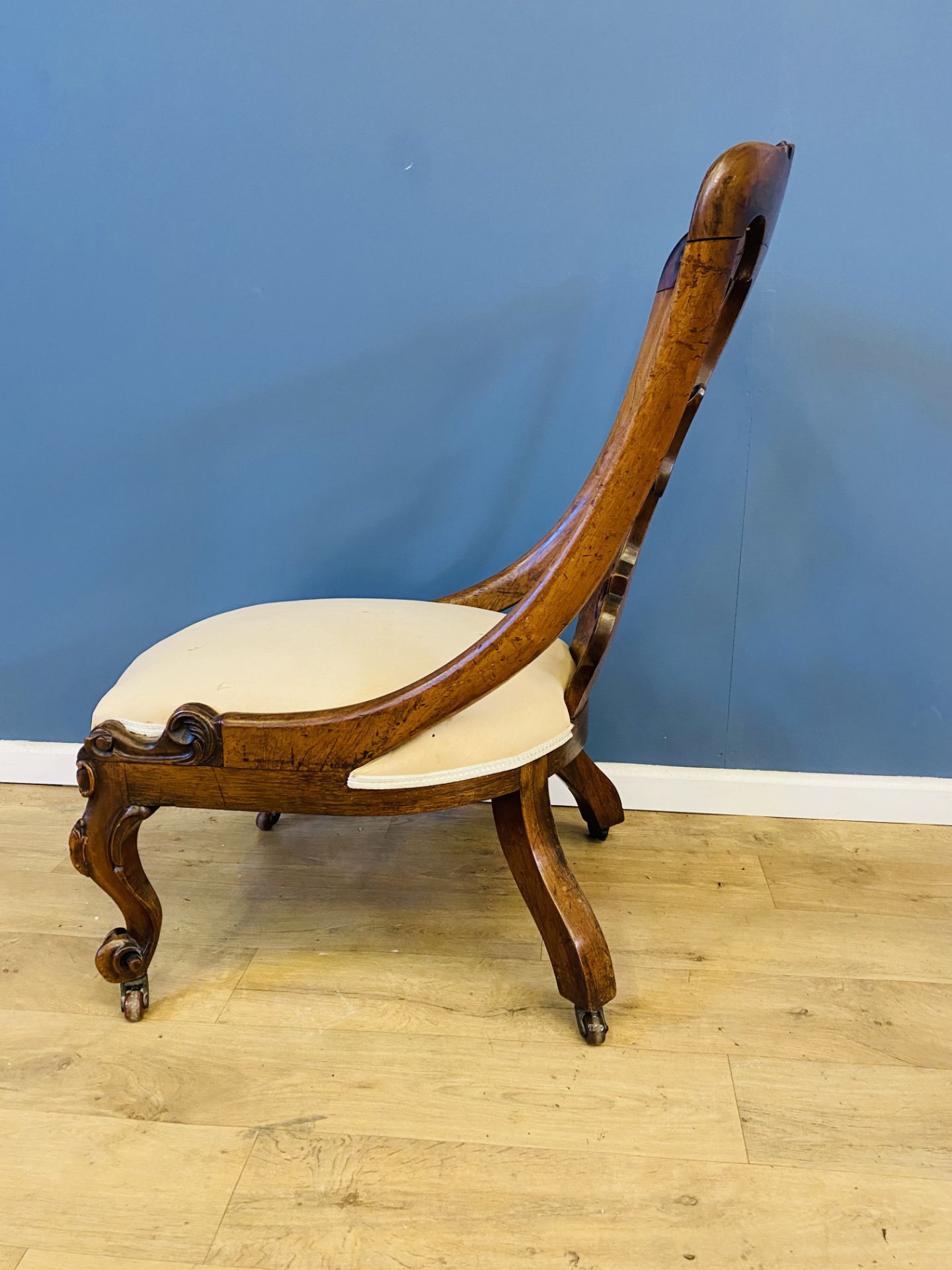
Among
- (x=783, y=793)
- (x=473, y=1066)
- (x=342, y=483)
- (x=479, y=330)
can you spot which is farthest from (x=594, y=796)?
(x=479, y=330)

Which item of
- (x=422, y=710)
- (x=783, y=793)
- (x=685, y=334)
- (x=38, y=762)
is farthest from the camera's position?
(x=38, y=762)

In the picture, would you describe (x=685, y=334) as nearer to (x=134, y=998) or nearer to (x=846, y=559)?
(x=846, y=559)

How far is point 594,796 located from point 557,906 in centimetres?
42

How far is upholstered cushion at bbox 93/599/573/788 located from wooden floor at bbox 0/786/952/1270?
34 centimetres

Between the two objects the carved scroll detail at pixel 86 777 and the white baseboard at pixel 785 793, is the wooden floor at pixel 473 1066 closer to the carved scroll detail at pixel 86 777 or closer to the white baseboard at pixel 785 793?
the white baseboard at pixel 785 793

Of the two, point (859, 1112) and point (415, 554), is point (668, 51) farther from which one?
point (859, 1112)

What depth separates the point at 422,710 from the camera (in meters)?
0.93

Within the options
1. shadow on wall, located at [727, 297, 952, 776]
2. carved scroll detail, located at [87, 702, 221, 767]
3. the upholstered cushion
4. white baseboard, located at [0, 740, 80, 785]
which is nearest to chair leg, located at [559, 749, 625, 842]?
shadow on wall, located at [727, 297, 952, 776]

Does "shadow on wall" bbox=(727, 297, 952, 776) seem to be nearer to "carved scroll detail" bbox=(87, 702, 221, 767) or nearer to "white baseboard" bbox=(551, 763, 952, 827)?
"white baseboard" bbox=(551, 763, 952, 827)

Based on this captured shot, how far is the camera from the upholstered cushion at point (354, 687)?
0.96 meters

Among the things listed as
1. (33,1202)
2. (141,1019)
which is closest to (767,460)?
(141,1019)

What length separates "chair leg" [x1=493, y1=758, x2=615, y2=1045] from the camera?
1013 mm

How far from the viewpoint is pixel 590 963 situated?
1.01 m

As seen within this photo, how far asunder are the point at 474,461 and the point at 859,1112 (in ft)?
3.27
